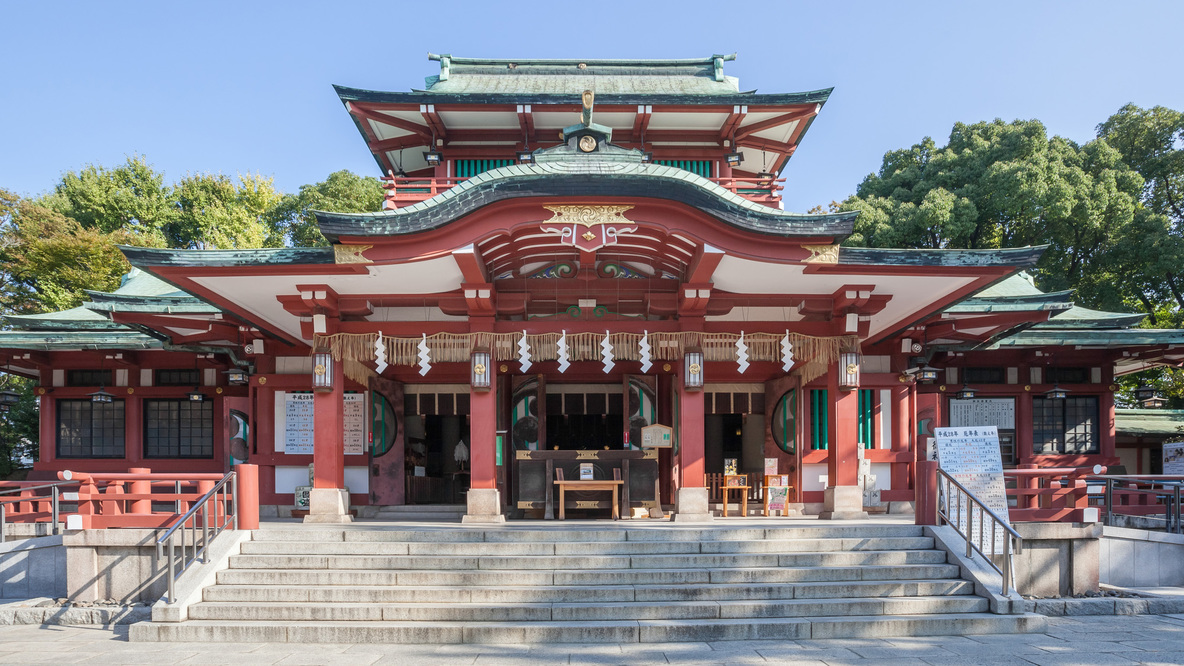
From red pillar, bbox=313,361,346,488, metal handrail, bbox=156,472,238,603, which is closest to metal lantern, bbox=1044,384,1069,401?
red pillar, bbox=313,361,346,488

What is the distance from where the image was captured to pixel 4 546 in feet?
36.2

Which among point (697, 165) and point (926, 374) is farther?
point (697, 165)

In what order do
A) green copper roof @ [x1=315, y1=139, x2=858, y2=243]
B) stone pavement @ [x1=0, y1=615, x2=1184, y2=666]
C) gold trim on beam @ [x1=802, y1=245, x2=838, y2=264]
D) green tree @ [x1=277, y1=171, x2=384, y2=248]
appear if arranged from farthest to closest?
1. green tree @ [x1=277, y1=171, x2=384, y2=248]
2. gold trim on beam @ [x1=802, y1=245, x2=838, y2=264]
3. green copper roof @ [x1=315, y1=139, x2=858, y2=243]
4. stone pavement @ [x1=0, y1=615, x2=1184, y2=666]

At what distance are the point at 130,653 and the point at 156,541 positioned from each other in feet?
6.63

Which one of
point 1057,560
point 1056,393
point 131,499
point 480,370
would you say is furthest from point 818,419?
point 131,499

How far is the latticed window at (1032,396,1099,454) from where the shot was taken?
16641mm

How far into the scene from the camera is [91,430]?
1670 centimetres

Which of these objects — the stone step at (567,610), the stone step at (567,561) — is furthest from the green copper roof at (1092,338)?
the stone step at (567,610)

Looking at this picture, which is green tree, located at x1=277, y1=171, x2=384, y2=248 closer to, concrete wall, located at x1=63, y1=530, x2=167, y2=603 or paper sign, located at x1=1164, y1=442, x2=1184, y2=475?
concrete wall, located at x1=63, y1=530, x2=167, y2=603

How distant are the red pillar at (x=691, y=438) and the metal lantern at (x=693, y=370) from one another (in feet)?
0.34

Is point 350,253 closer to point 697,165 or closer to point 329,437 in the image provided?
point 329,437

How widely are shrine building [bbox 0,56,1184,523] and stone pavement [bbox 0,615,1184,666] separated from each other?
167 inches

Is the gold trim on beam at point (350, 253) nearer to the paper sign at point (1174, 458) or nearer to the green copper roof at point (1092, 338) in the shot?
the green copper roof at point (1092, 338)

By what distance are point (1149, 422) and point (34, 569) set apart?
78.0 feet
